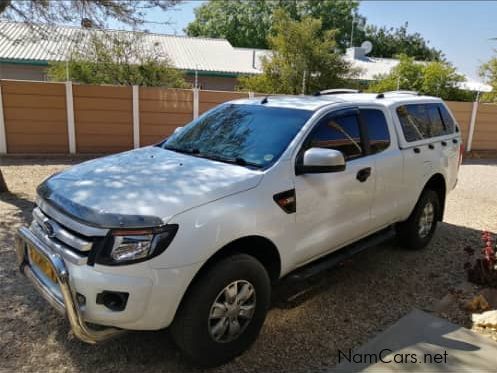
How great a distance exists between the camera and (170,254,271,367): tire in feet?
8.96

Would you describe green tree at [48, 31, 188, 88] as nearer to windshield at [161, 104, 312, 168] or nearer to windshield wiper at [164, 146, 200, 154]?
windshield at [161, 104, 312, 168]

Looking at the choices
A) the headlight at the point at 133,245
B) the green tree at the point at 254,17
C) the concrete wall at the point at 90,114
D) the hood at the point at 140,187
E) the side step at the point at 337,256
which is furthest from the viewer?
the green tree at the point at 254,17

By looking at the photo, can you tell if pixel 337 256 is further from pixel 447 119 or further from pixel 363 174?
pixel 447 119

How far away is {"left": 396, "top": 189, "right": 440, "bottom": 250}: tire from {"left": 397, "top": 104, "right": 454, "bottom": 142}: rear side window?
73cm

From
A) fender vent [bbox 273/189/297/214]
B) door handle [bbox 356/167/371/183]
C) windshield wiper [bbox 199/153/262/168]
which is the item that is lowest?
fender vent [bbox 273/189/297/214]

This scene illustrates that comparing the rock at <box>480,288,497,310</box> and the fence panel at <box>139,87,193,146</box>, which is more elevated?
the fence panel at <box>139,87,193,146</box>

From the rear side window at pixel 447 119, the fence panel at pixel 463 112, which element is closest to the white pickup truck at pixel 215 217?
the rear side window at pixel 447 119

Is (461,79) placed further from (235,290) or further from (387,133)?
(235,290)

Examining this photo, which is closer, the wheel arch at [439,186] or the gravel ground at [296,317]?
the gravel ground at [296,317]

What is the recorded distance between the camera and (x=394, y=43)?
46.8m

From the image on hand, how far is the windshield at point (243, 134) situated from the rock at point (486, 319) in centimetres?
219

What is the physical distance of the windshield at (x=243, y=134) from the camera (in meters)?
3.50

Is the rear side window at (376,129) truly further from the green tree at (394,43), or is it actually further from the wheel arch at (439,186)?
the green tree at (394,43)

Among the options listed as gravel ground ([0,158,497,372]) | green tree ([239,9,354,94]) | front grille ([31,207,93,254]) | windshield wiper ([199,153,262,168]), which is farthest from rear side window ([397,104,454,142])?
green tree ([239,9,354,94])
